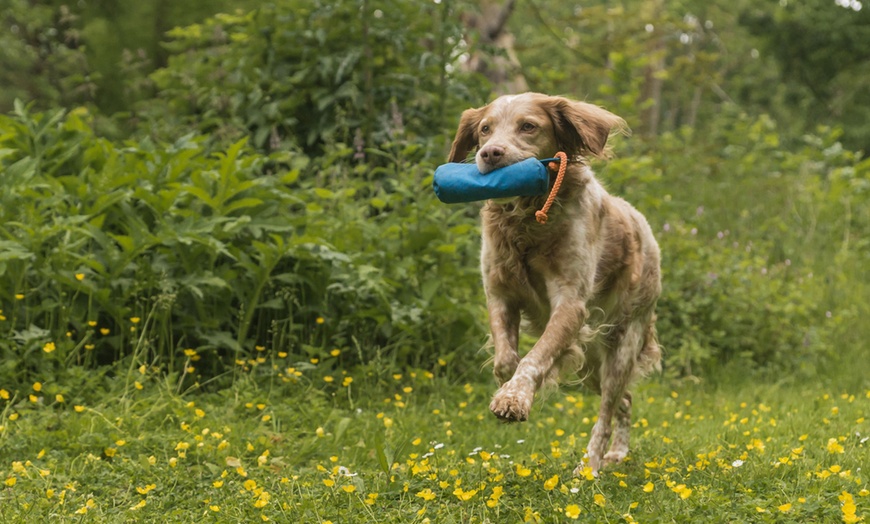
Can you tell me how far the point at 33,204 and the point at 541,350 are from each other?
2.94 m

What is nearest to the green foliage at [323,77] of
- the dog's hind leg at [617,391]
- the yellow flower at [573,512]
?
the dog's hind leg at [617,391]

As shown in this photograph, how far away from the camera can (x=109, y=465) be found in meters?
3.87

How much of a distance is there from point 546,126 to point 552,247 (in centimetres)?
52

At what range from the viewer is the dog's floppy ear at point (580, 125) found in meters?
3.83

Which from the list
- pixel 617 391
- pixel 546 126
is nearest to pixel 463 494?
pixel 617 391

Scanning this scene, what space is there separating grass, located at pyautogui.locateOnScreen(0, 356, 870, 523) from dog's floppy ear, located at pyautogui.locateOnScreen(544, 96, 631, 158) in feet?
4.25

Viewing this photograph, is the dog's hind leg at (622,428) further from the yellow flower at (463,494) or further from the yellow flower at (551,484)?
the yellow flower at (463,494)

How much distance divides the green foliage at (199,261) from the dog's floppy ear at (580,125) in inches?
64.5

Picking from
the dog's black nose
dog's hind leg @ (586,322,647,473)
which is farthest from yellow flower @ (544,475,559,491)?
the dog's black nose

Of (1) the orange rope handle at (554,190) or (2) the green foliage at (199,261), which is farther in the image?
(2) the green foliage at (199,261)

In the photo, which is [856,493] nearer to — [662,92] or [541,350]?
[541,350]

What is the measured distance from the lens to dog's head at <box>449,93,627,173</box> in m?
3.81

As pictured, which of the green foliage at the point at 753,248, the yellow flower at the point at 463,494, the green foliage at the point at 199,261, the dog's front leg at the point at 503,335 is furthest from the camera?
the green foliage at the point at 753,248

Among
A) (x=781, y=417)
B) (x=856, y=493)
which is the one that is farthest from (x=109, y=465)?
(x=781, y=417)
